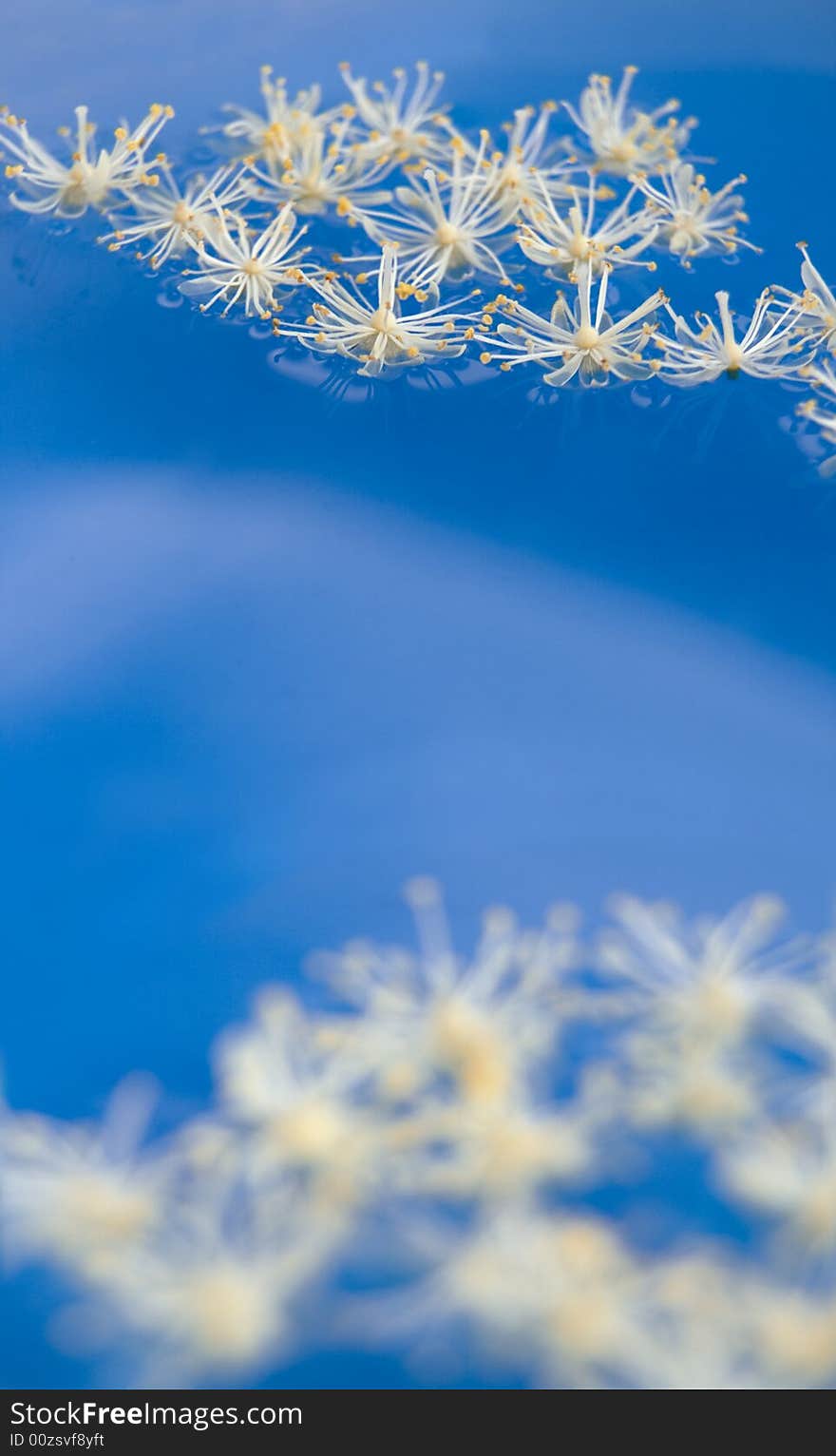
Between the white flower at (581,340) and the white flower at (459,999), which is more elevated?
the white flower at (581,340)

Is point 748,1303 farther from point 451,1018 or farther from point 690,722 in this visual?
point 690,722

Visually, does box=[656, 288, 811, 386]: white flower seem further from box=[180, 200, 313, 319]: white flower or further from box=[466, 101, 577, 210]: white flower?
box=[180, 200, 313, 319]: white flower

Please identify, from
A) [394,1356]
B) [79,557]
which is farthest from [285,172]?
[394,1356]

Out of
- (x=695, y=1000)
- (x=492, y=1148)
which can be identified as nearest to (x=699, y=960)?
(x=695, y=1000)

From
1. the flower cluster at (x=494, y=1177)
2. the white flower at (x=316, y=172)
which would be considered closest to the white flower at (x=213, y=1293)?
the flower cluster at (x=494, y=1177)

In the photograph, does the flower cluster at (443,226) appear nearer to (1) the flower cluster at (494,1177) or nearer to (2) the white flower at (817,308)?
(2) the white flower at (817,308)

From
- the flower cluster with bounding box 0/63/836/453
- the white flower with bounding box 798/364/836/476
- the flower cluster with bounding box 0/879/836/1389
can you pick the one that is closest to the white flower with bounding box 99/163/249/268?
the flower cluster with bounding box 0/63/836/453
